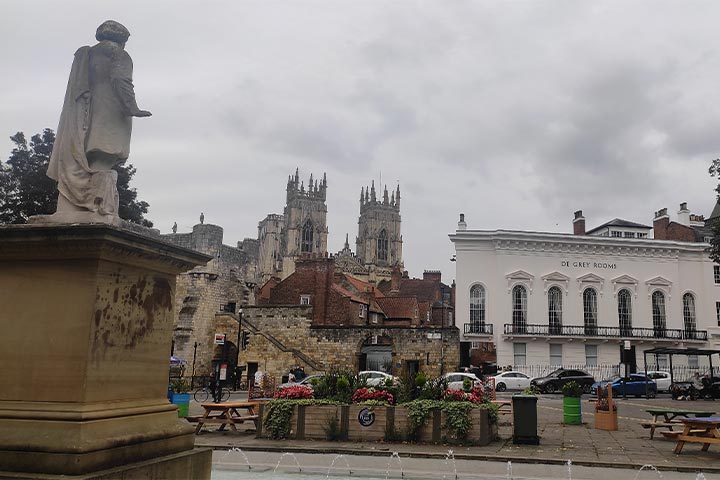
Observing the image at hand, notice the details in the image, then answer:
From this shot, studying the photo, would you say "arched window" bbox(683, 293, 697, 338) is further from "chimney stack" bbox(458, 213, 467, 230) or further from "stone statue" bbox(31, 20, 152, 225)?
"stone statue" bbox(31, 20, 152, 225)

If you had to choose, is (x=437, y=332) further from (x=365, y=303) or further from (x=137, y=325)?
(x=137, y=325)

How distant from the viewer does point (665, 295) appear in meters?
47.6

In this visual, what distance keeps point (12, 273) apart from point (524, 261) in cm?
4408

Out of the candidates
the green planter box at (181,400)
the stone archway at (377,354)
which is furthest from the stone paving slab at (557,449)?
the stone archway at (377,354)

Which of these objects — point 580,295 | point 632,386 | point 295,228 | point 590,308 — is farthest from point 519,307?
point 295,228

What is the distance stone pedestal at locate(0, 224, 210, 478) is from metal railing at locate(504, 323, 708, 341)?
4167 cm

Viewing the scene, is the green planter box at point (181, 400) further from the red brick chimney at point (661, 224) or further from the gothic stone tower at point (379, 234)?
the gothic stone tower at point (379, 234)

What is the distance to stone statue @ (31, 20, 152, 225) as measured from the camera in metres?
4.84

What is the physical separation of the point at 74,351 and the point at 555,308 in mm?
45398

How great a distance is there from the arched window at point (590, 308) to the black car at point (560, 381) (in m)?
9.93

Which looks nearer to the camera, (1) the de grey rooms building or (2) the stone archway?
(2) the stone archway

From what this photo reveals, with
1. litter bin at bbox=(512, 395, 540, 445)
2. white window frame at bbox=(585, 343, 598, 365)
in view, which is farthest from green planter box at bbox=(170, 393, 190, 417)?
white window frame at bbox=(585, 343, 598, 365)

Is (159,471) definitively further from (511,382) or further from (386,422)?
(511,382)

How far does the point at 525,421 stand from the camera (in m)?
13.2
